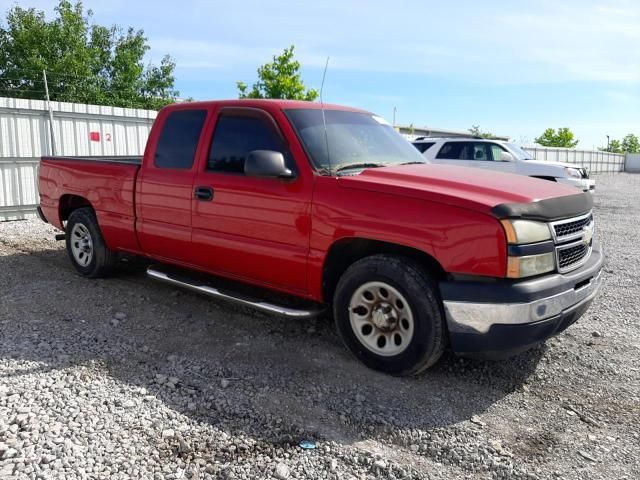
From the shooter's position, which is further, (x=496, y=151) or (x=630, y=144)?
(x=630, y=144)

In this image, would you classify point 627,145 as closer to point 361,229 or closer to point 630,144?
point 630,144

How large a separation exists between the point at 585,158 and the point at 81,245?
41111 mm

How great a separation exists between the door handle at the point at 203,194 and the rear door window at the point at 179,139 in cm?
29

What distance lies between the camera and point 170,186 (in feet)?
16.5

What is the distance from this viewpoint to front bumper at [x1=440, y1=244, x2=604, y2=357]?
10.8 feet

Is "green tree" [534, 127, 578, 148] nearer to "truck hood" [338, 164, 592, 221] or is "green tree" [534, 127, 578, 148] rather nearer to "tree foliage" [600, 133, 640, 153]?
"tree foliage" [600, 133, 640, 153]

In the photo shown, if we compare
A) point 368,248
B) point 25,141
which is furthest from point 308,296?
point 25,141

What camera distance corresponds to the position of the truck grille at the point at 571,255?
3651 mm

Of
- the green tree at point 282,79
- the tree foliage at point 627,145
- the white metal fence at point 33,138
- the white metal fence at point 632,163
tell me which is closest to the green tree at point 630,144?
the tree foliage at point 627,145

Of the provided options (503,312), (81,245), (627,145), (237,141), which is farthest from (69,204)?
(627,145)

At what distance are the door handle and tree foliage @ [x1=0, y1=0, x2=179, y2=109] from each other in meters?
22.1

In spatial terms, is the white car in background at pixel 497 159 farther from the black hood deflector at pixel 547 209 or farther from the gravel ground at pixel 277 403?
the black hood deflector at pixel 547 209

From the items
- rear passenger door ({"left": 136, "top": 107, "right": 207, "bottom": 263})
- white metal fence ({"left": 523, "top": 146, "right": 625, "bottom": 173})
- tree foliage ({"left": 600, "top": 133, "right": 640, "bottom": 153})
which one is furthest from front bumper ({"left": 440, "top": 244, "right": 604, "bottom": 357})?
tree foliage ({"left": 600, "top": 133, "right": 640, "bottom": 153})

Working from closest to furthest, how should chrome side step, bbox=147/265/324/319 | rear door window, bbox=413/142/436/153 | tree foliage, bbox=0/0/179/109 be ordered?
chrome side step, bbox=147/265/324/319, rear door window, bbox=413/142/436/153, tree foliage, bbox=0/0/179/109
